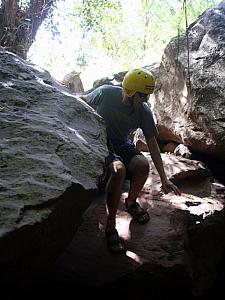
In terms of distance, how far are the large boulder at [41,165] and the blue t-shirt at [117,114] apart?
1.07 feet

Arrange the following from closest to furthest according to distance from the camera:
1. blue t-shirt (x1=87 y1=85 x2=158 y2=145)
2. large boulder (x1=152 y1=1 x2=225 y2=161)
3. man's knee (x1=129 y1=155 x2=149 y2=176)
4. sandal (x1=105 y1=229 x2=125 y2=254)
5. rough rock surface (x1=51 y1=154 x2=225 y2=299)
A: rough rock surface (x1=51 y1=154 x2=225 y2=299) < sandal (x1=105 y1=229 x2=125 y2=254) < man's knee (x1=129 y1=155 x2=149 y2=176) < blue t-shirt (x1=87 y1=85 x2=158 y2=145) < large boulder (x1=152 y1=1 x2=225 y2=161)

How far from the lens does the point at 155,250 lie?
3.84 m

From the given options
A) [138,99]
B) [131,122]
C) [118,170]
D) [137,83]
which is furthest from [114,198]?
[137,83]

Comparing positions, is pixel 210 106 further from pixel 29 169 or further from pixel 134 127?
pixel 29 169

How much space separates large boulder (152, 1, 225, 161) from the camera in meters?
5.29

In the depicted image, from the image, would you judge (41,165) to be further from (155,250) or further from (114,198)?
(155,250)

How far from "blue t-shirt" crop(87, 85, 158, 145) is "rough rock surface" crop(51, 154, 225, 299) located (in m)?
0.95

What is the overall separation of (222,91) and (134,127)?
1.72 metres

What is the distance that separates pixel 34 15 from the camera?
7.33m

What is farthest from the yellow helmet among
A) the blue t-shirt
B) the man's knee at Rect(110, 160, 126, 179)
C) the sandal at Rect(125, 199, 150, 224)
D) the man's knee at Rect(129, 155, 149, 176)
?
the sandal at Rect(125, 199, 150, 224)

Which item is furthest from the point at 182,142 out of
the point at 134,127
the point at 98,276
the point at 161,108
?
the point at 98,276

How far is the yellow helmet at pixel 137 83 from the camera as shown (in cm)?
411

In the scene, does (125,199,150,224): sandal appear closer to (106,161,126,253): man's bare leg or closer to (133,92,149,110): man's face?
(106,161,126,253): man's bare leg

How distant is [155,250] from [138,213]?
559mm
